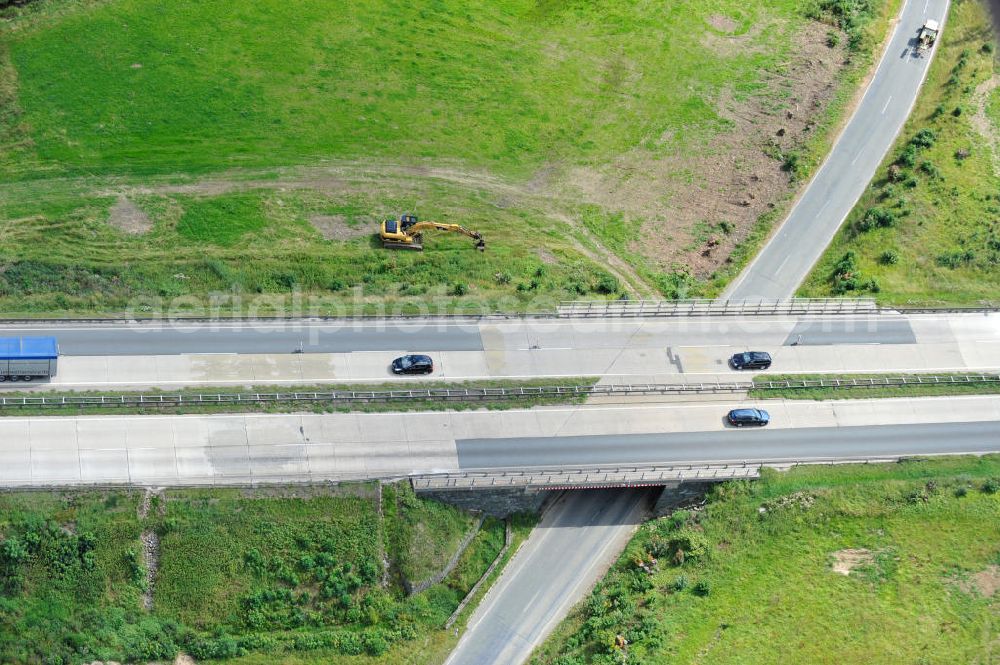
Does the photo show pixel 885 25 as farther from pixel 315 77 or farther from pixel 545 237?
pixel 315 77

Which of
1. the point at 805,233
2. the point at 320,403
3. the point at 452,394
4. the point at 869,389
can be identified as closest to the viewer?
the point at 320,403

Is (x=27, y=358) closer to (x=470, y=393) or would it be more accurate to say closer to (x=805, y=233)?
(x=470, y=393)

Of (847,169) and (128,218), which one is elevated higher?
(847,169)

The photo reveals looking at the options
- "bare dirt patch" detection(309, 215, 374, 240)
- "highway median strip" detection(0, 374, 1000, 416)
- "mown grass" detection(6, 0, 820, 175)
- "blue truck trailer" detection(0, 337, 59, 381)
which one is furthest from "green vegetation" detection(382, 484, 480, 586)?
"mown grass" detection(6, 0, 820, 175)

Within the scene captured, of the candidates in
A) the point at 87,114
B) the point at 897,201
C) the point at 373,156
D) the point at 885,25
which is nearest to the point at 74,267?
the point at 87,114

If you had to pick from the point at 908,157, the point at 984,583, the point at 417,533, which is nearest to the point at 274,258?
the point at 417,533

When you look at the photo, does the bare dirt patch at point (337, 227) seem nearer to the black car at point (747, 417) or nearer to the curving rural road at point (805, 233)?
the curving rural road at point (805, 233)
